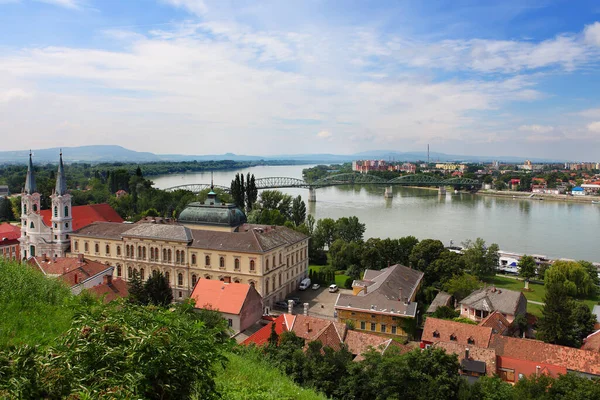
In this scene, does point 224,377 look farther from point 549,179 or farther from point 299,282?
point 549,179

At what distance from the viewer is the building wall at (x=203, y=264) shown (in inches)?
815

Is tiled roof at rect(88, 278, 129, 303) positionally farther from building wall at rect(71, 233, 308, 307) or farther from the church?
the church

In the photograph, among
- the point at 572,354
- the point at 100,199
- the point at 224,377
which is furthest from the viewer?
the point at 100,199

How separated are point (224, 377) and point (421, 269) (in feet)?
64.6

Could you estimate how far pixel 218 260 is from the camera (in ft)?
69.8

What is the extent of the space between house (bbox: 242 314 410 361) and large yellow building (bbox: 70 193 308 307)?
5219 mm

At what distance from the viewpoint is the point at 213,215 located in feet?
77.7

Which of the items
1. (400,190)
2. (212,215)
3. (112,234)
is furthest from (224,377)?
(400,190)

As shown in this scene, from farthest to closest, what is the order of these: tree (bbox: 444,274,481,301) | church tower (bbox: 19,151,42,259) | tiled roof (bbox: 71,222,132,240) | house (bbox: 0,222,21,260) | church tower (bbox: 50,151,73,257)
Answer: house (bbox: 0,222,21,260), church tower (bbox: 19,151,42,259), church tower (bbox: 50,151,73,257), tiled roof (bbox: 71,222,132,240), tree (bbox: 444,274,481,301)

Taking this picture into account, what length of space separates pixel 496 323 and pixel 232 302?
959cm

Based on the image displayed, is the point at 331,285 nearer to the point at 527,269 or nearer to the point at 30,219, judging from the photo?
the point at 527,269

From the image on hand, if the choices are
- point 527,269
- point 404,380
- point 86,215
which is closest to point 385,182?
point 527,269

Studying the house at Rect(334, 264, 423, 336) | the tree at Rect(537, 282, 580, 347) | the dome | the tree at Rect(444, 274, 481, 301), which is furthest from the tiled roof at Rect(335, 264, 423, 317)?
the dome

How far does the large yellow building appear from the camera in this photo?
68.5 feet
